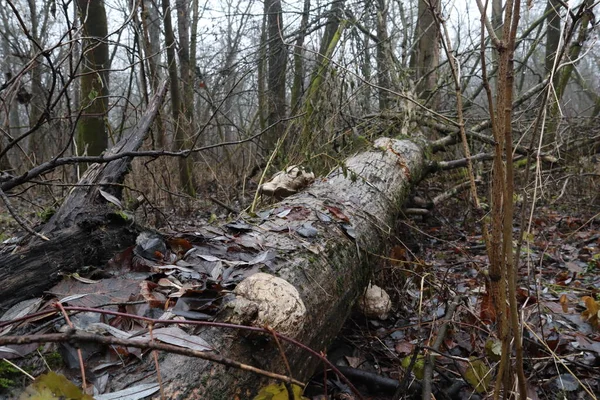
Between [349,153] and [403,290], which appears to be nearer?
[403,290]

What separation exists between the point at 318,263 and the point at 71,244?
3.14ft

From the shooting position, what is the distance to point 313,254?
181 centimetres

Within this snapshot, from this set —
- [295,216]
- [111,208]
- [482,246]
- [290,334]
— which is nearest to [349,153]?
[482,246]

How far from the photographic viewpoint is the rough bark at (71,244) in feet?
4.55

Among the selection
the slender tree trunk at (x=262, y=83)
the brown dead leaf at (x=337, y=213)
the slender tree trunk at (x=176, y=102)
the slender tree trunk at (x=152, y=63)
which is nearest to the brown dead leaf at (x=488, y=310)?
the brown dead leaf at (x=337, y=213)

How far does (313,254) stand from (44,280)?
101 cm

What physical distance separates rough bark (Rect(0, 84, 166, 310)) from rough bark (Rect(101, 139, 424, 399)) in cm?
53

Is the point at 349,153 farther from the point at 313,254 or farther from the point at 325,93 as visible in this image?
the point at 313,254

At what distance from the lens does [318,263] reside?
1780mm

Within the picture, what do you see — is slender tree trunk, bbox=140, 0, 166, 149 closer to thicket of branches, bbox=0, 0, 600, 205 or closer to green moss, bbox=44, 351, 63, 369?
thicket of branches, bbox=0, 0, 600, 205

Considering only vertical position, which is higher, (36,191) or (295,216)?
(295,216)

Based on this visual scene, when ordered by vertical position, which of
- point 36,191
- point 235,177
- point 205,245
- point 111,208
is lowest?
point 36,191

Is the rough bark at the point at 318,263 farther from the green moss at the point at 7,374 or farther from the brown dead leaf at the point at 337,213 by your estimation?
the green moss at the point at 7,374

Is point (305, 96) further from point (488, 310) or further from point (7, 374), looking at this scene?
point (7, 374)
